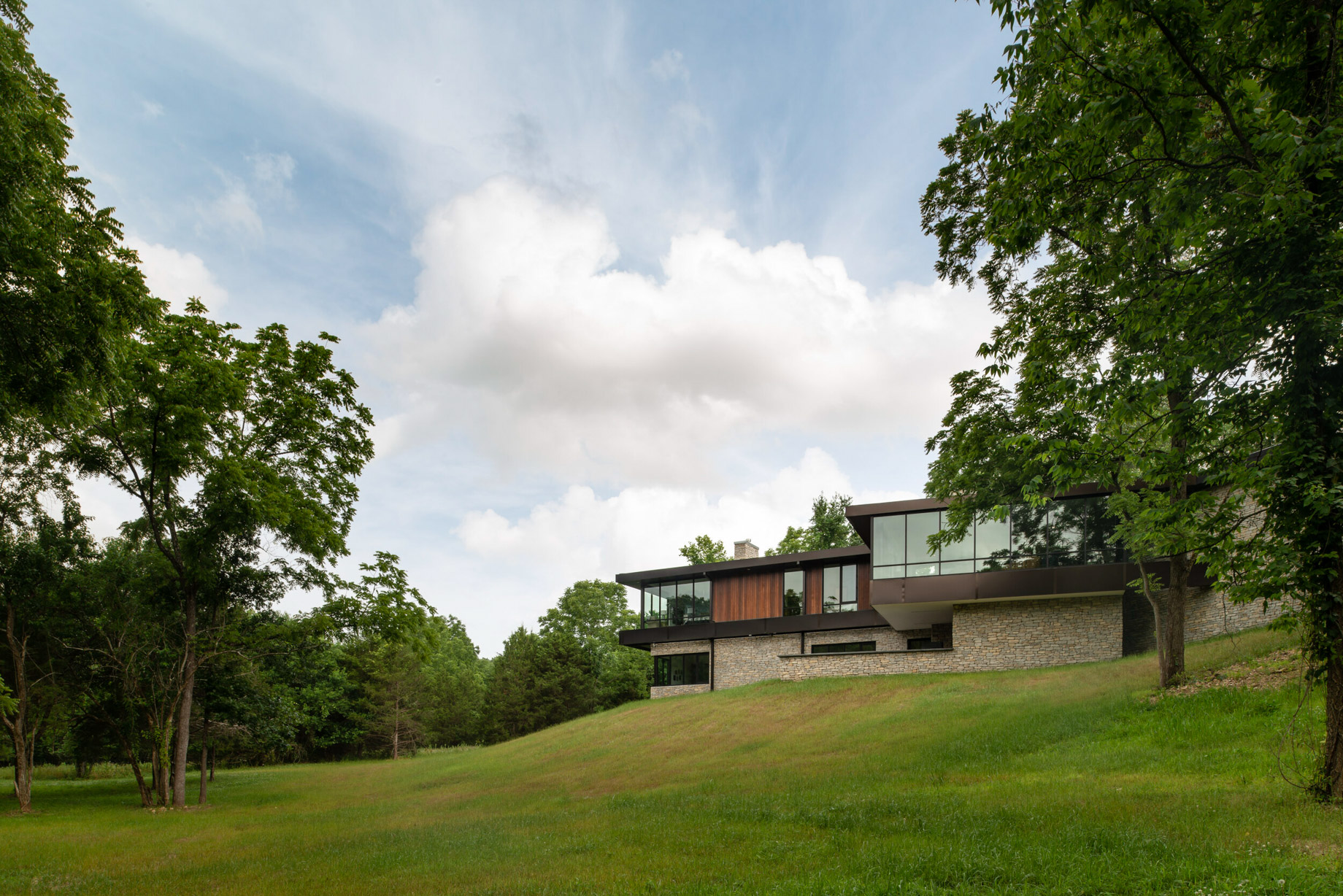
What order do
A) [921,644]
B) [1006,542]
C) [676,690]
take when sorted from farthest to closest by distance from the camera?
[676,690]
[921,644]
[1006,542]

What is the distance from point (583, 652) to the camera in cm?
5103

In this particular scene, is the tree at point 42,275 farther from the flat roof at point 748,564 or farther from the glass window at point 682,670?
the glass window at point 682,670

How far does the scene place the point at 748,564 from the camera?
37781 mm

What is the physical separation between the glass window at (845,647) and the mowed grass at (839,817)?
9911 mm

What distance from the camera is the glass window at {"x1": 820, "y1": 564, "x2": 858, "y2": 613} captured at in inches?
1380

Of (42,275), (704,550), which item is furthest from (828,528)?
(42,275)

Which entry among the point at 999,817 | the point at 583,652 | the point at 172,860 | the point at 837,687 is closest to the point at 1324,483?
the point at 999,817

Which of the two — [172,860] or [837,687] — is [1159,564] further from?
[172,860]

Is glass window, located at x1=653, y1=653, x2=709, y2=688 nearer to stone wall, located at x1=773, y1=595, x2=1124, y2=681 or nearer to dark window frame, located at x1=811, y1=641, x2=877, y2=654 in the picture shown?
dark window frame, located at x1=811, y1=641, x2=877, y2=654

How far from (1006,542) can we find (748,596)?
45.1 ft

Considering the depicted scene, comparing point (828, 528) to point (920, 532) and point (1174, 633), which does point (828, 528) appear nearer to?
point (920, 532)

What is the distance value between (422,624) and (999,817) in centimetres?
1719

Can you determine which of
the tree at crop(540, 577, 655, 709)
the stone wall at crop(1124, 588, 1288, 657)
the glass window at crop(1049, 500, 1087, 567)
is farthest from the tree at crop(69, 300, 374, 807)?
the tree at crop(540, 577, 655, 709)

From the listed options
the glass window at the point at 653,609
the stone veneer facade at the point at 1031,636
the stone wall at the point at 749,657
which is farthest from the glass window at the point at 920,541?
the glass window at the point at 653,609
